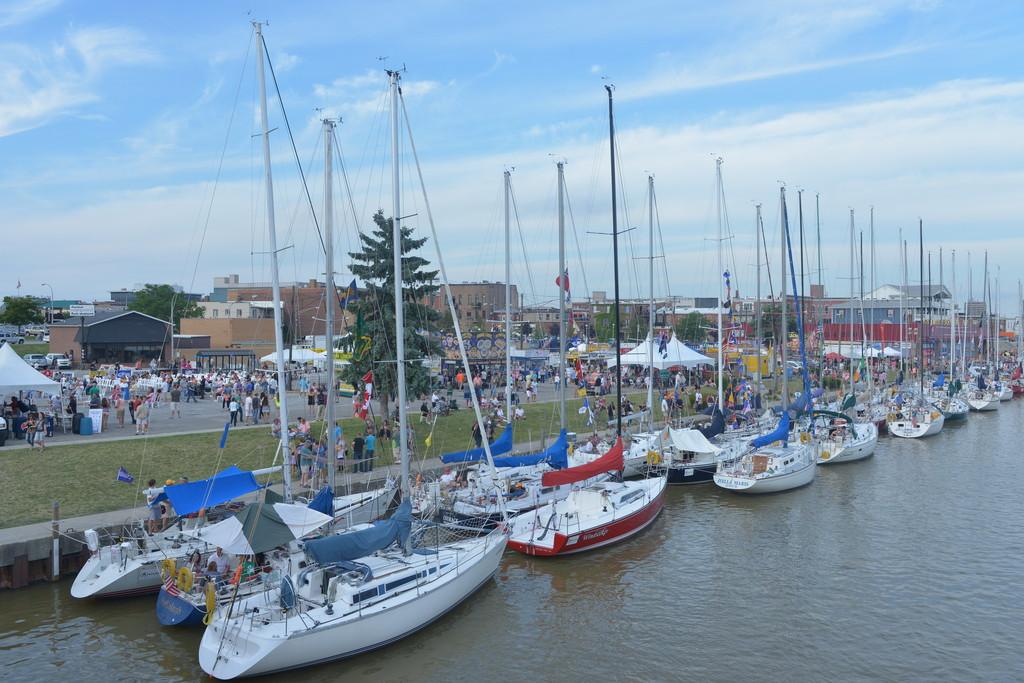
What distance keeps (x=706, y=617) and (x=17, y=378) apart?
2799cm

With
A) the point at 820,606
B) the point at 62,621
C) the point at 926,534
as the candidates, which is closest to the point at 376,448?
the point at 62,621

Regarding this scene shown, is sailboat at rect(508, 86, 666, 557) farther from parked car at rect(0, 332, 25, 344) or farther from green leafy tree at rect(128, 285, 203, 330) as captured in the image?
parked car at rect(0, 332, 25, 344)

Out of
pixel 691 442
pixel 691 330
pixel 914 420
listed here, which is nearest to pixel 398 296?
pixel 691 442

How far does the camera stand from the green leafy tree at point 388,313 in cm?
3769

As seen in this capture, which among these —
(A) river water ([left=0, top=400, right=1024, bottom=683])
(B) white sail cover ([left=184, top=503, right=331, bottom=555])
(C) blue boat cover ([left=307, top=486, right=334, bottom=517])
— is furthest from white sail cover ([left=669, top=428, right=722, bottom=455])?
(B) white sail cover ([left=184, top=503, right=331, bottom=555])

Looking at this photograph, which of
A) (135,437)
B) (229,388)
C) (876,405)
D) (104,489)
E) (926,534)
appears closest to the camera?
(104,489)

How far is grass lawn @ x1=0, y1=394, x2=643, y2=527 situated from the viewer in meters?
23.7

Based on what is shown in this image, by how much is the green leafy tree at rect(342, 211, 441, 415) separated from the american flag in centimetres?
1883

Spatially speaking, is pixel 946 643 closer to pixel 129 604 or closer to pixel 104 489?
pixel 129 604

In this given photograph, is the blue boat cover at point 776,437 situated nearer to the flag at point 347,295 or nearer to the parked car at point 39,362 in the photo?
the flag at point 347,295

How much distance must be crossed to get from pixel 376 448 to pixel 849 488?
20546 mm

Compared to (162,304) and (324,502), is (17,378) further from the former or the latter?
(162,304)

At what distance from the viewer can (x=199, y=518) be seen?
Answer: 817 inches

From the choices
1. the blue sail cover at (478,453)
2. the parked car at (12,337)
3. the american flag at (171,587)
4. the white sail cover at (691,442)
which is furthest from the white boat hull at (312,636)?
the parked car at (12,337)
